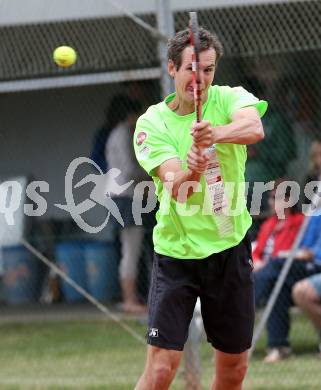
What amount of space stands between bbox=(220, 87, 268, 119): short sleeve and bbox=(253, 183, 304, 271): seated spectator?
3.43 m

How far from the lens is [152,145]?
4.89 meters

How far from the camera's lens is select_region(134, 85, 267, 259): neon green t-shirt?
492 cm

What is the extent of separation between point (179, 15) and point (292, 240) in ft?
7.12

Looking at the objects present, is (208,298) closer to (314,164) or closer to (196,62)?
(196,62)

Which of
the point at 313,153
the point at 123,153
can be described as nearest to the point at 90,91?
the point at 123,153

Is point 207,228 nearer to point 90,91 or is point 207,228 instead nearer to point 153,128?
point 153,128

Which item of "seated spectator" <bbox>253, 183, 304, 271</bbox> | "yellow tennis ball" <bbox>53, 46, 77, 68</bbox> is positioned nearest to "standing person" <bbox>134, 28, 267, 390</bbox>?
"yellow tennis ball" <bbox>53, 46, 77, 68</bbox>

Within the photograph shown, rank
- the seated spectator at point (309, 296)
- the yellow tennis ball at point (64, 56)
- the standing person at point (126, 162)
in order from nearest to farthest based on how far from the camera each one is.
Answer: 1. the yellow tennis ball at point (64, 56)
2. the standing person at point (126, 162)
3. the seated spectator at point (309, 296)

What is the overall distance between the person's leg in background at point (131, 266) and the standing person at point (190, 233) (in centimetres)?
306

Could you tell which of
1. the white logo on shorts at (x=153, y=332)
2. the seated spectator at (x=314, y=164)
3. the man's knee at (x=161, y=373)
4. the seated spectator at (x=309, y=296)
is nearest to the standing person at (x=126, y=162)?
the seated spectator at (x=309, y=296)

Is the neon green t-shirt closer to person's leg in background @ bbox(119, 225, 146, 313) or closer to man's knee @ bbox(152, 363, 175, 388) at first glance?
man's knee @ bbox(152, 363, 175, 388)

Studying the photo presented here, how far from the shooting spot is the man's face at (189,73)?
4.76 metres

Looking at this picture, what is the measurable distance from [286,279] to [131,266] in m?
1.16

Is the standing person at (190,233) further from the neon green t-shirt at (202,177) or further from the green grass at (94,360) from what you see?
the green grass at (94,360)
